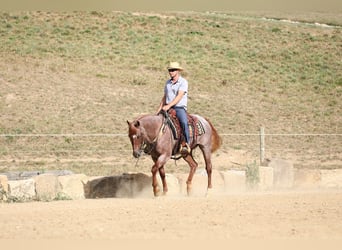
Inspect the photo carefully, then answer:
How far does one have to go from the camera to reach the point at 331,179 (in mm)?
19031

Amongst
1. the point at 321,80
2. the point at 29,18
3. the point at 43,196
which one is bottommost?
the point at 43,196

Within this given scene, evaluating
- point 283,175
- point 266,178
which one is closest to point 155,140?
point 266,178

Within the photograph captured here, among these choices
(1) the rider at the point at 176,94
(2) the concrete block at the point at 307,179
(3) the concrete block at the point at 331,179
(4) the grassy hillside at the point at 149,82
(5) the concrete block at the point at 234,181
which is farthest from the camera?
(4) the grassy hillside at the point at 149,82

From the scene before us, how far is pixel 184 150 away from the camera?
15219 mm

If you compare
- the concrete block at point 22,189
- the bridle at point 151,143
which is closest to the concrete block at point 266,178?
the bridle at point 151,143

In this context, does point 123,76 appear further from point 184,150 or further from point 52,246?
point 52,246

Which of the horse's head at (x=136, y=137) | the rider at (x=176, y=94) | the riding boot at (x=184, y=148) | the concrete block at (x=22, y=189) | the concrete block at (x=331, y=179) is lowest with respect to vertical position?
the concrete block at (x=331, y=179)

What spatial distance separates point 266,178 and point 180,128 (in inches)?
144

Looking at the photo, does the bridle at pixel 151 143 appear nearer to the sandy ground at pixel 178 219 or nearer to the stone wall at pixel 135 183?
the stone wall at pixel 135 183

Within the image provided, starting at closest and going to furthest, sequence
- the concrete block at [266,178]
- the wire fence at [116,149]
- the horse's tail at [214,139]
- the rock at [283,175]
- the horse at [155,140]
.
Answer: the horse at [155,140] → the horse's tail at [214,139] → the concrete block at [266,178] → the rock at [283,175] → the wire fence at [116,149]

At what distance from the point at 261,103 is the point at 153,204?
2873 cm

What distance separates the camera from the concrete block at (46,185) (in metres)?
14.7

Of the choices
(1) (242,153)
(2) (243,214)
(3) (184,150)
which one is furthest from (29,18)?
(2) (243,214)

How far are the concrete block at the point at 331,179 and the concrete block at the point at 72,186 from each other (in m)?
5.86
